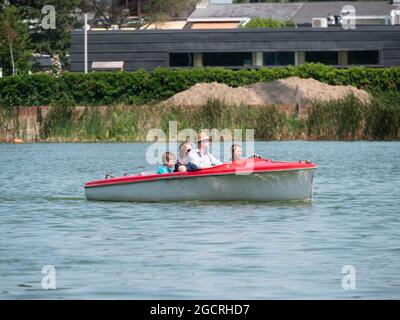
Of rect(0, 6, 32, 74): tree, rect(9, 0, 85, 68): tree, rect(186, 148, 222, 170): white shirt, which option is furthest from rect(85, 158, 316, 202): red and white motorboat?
rect(9, 0, 85, 68): tree

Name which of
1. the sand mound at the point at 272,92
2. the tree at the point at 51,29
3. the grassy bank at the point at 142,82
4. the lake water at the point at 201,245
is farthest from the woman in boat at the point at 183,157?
the tree at the point at 51,29

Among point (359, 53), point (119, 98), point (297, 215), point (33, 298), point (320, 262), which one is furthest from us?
point (359, 53)

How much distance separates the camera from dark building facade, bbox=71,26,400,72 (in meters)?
90.9

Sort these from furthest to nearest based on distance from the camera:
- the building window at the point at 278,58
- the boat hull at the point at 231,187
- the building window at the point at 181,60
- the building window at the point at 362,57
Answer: the building window at the point at 278,58 → the building window at the point at 181,60 → the building window at the point at 362,57 → the boat hull at the point at 231,187

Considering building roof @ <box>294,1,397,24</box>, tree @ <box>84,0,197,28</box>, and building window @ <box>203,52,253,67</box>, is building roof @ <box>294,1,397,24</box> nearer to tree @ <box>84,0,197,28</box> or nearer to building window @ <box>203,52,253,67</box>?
tree @ <box>84,0,197,28</box>

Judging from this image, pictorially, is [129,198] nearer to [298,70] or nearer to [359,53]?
[298,70]

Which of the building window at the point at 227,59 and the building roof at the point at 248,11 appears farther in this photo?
the building roof at the point at 248,11

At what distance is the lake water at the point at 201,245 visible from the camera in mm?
17922

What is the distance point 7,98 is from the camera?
2940 inches

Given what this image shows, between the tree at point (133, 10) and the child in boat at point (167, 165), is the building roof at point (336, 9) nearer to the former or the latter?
the tree at point (133, 10)

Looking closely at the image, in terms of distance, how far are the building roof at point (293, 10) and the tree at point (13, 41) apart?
26283mm
